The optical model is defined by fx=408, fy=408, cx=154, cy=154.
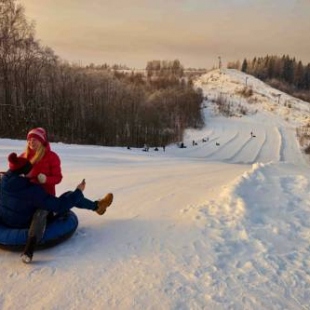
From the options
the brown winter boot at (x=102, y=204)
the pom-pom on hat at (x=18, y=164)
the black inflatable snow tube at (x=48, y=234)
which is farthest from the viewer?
the brown winter boot at (x=102, y=204)

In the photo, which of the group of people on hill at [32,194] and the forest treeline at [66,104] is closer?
the group of people on hill at [32,194]

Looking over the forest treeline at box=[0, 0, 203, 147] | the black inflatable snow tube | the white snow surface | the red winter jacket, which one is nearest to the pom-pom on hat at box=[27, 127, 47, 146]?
the red winter jacket

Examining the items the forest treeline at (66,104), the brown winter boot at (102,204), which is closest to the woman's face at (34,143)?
the brown winter boot at (102,204)

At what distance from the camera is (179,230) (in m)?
4.90

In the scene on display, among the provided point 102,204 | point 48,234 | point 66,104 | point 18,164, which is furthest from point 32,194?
point 66,104

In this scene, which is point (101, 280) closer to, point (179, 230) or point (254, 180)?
point (179, 230)

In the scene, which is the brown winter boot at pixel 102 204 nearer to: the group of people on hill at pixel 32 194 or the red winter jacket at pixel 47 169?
the group of people on hill at pixel 32 194

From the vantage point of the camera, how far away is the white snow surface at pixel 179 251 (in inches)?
137

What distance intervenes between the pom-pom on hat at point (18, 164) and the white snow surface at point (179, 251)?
90 centimetres

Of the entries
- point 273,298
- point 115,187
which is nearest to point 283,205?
point 273,298

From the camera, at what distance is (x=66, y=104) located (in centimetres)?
2925

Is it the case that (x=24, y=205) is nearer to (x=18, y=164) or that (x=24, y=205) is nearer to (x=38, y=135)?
(x=18, y=164)

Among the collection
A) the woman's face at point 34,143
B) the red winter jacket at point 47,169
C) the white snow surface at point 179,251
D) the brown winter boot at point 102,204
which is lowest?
the white snow surface at point 179,251

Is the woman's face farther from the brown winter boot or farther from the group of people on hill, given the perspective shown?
the brown winter boot
